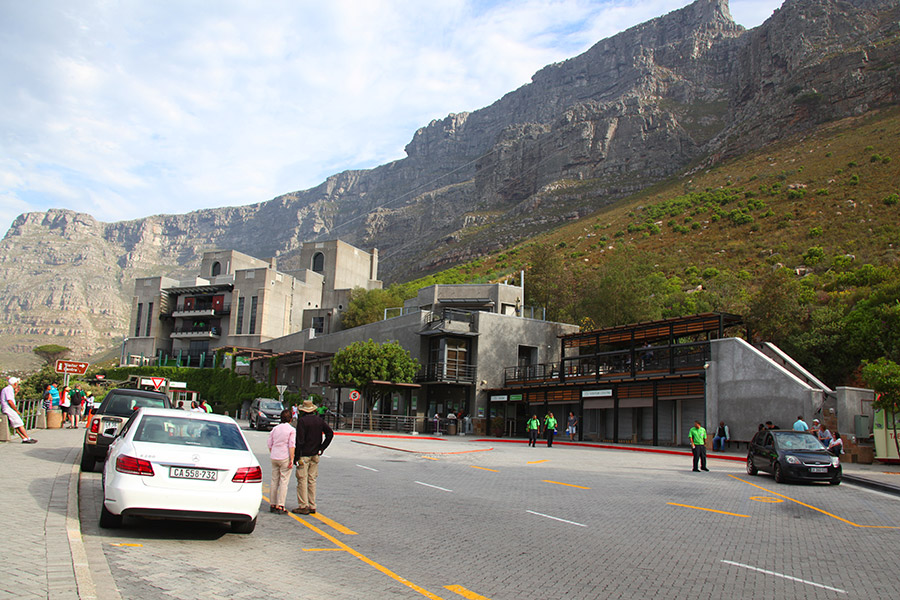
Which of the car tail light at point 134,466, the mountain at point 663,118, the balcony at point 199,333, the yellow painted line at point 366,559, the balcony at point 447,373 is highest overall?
the mountain at point 663,118

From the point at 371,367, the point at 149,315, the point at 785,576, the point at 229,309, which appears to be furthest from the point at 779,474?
the point at 149,315

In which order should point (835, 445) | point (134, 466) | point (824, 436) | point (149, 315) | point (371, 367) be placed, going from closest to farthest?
1. point (134, 466)
2. point (835, 445)
3. point (824, 436)
4. point (371, 367)
5. point (149, 315)

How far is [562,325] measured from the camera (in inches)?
1901

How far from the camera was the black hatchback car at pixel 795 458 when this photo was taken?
16.9 m

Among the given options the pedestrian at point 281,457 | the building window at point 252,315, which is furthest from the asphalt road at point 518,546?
the building window at point 252,315

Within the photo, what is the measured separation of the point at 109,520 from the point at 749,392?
26.7 meters

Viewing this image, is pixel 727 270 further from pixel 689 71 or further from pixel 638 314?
pixel 689 71

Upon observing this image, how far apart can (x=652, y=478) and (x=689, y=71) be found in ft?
527

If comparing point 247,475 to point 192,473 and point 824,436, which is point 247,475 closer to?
point 192,473

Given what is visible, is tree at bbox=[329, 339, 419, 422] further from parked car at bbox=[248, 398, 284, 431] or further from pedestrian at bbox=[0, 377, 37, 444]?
pedestrian at bbox=[0, 377, 37, 444]

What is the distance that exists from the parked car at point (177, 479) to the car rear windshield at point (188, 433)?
1 cm

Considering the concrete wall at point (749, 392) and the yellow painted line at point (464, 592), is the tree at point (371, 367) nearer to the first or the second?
the concrete wall at point (749, 392)

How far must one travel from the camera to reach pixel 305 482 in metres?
9.95

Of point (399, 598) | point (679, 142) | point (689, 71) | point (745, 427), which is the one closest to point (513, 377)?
point (745, 427)
